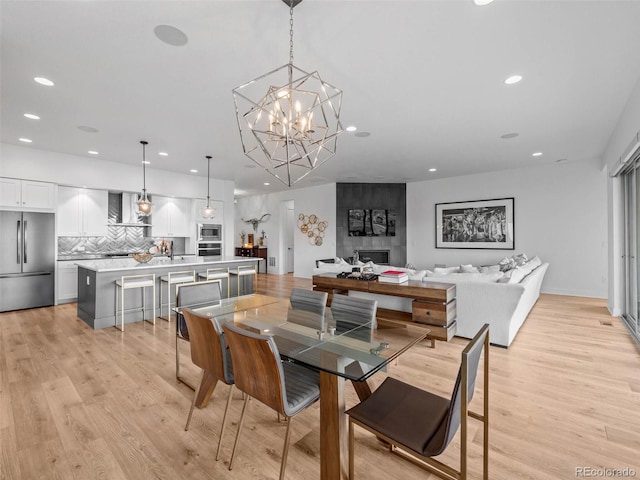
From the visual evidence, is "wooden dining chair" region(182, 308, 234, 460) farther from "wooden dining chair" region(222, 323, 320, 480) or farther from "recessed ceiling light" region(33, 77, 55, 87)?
"recessed ceiling light" region(33, 77, 55, 87)

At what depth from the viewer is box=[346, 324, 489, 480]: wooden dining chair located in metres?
1.16

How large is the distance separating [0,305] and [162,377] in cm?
435

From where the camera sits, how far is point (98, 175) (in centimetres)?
592

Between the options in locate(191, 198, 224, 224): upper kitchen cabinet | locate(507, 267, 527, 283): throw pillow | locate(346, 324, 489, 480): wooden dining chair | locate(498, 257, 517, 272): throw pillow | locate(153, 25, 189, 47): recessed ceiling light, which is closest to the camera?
locate(346, 324, 489, 480): wooden dining chair

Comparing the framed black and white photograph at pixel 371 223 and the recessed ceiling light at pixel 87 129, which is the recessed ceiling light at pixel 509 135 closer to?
the framed black and white photograph at pixel 371 223

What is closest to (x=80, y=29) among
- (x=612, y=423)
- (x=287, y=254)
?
(x=612, y=423)

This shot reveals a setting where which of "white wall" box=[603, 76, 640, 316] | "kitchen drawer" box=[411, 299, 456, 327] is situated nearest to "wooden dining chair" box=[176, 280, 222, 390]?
"kitchen drawer" box=[411, 299, 456, 327]

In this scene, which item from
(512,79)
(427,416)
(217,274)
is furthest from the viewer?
(217,274)

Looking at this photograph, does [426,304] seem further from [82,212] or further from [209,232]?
[82,212]

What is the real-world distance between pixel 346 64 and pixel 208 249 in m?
6.33

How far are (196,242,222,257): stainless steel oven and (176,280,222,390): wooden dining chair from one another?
5042 mm

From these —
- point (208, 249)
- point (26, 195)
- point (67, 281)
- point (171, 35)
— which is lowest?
point (67, 281)

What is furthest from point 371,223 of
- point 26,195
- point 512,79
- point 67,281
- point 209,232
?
point 26,195

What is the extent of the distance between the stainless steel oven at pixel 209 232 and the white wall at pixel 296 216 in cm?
250
